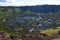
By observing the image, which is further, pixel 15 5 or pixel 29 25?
pixel 15 5

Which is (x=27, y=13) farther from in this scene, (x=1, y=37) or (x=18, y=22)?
(x=1, y=37)

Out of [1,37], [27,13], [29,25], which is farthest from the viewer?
[27,13]

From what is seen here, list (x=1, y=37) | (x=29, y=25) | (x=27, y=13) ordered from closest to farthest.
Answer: (x=1, y=37) → (x=29, y=25) → (x=27, y=13)

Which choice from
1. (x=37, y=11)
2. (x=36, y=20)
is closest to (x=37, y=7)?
(x=37, y=11)

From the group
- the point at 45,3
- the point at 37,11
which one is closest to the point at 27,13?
the point at 37,11

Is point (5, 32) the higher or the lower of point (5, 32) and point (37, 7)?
the lower

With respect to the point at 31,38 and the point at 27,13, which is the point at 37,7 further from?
the point at 31,38

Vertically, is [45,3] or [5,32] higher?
[45,3]

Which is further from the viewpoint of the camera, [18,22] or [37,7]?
[37,7]

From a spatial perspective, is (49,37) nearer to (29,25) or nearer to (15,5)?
(29,25)
